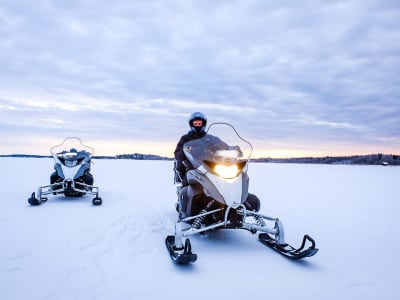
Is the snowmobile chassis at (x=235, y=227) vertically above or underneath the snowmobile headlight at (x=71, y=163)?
underneath

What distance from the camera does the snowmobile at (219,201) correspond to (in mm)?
4016

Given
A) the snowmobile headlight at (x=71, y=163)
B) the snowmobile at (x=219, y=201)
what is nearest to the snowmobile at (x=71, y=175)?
the snowmobile headlight at (x=71, y=163)

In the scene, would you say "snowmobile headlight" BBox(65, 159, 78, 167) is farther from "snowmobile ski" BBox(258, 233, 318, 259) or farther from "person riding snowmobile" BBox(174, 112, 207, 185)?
"snowmobile ski" BBox(258, 233, 318, 259)

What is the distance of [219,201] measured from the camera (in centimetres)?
405

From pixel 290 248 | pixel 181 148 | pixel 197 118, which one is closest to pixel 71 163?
pixel 181 148

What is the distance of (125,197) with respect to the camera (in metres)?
8.94

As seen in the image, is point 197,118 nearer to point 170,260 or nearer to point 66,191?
point 170,260

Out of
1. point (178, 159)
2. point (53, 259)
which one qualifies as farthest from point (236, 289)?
point (178, 159)

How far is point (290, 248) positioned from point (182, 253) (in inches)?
60.7

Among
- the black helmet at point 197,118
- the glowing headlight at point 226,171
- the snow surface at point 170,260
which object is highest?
the black helmet at point 197,118

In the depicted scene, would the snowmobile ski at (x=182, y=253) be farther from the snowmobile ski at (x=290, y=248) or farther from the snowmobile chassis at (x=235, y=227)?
the snowmobile ski at (x=290, y=248)

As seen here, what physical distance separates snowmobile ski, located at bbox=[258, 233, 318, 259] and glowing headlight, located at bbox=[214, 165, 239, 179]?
1.10 metres

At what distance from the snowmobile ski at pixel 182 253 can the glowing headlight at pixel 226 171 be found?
1010 mm

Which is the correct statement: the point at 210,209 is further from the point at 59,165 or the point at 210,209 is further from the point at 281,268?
the point at 59,165
